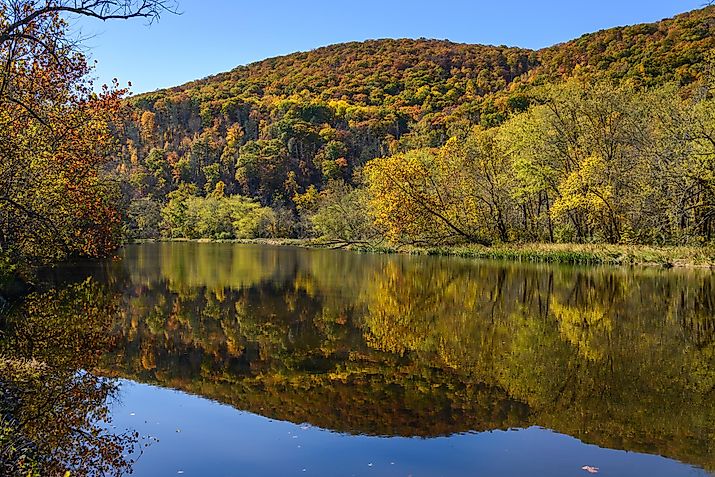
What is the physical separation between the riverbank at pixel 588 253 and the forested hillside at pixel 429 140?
3.51 ft

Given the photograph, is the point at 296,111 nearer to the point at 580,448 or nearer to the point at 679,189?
the point at 679,189

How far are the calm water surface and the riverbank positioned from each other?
36.2 ft

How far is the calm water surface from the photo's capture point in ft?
22.9

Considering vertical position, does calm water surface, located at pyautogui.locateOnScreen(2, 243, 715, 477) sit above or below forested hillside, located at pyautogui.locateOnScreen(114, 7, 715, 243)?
below

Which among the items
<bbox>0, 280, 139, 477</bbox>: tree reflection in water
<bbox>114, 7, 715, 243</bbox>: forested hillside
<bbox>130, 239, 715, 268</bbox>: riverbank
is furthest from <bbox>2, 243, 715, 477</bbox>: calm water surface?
<bbox>130, 239, 715, 268</bbox>: riverbank

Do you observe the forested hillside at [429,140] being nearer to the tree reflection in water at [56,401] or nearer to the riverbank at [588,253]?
the riverbank at [588,253]

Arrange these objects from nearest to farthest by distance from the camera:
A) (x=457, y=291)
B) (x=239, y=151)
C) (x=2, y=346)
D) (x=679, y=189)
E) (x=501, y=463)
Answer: (x=501, y=463) < (x=2, y=346) < (x=457, y=291) < (x=679, y=189) < (x=239, y=151)

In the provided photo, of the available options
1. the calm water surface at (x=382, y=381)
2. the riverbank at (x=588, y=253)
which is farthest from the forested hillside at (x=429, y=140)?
the calm water surface at (x=382, y=381)

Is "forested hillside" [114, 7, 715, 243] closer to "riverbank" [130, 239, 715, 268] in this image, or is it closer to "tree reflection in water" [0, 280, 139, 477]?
"riverbank" [130, 239, 715, 268]

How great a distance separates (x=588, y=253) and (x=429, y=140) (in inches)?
1979

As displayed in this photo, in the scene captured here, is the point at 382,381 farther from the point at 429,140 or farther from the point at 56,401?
the point at 429,140

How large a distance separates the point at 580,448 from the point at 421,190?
37.2 meters

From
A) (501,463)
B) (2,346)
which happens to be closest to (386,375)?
(501,463)

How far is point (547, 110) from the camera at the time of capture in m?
39.8
